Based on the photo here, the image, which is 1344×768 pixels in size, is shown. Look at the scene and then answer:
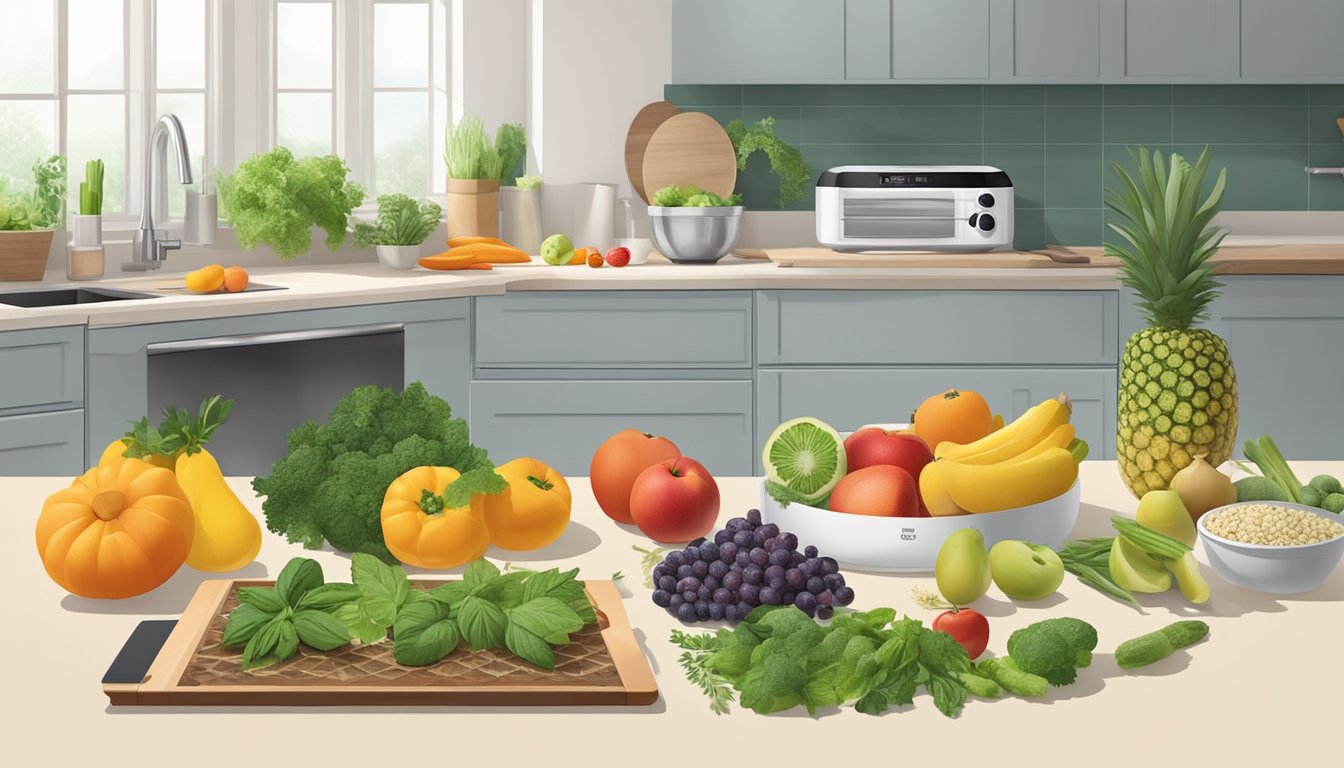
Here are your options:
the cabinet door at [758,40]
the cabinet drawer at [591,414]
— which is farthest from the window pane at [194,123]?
the cabinet door at [758,40]

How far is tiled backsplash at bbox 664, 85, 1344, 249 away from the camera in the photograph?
197 inches

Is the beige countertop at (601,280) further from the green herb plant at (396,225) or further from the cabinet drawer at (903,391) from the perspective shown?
the cabinet drawer at (903,391)

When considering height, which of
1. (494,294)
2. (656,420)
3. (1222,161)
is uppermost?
(1222,161)

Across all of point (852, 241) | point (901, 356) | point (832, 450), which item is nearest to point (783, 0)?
point (852, 241)

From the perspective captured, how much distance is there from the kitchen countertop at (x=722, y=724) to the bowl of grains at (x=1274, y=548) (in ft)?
0.27

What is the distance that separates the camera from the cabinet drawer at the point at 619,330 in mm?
4133

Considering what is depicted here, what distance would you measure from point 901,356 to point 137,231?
2.16m

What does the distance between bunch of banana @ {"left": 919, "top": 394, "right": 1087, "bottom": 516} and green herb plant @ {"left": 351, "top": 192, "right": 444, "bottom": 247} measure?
3142mm

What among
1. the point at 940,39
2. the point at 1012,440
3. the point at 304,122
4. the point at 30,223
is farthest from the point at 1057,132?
the point at 1012,440

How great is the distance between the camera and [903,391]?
4.18 meters

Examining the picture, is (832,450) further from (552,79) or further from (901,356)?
(552,79)

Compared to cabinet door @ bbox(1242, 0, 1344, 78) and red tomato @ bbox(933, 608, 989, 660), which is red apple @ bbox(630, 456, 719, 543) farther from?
cabinet door @ bbox(1242, 0, 1344, 78)

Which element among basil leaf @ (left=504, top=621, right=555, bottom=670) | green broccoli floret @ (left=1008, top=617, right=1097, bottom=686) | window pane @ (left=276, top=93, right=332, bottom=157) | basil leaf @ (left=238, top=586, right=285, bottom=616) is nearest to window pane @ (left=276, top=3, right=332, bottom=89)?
window pane @ (left=276, top=93, right=332, bottom=157)

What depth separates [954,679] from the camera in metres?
1.03
